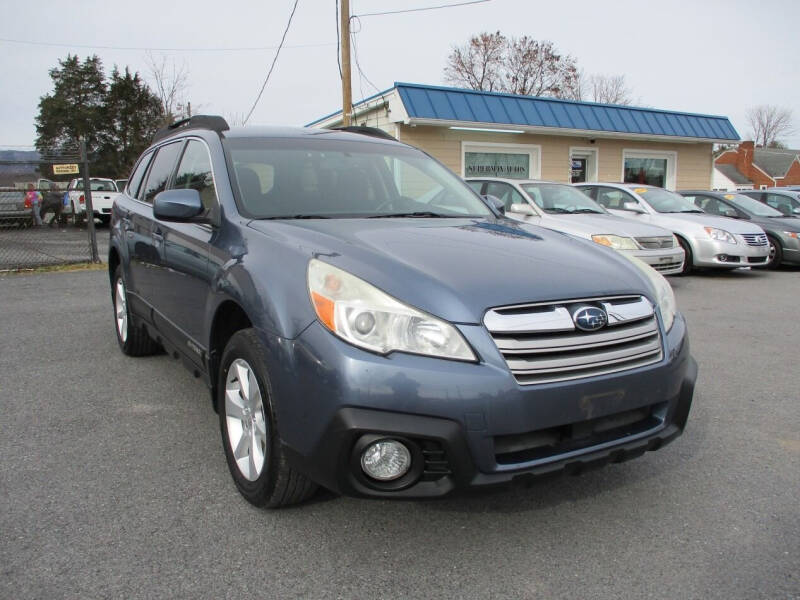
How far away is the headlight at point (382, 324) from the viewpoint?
2.03 meters

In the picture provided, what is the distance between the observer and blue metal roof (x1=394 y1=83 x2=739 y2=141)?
13.5 meters

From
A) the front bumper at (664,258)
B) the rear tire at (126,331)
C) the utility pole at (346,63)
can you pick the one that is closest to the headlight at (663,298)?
the rear tire at (126,331)

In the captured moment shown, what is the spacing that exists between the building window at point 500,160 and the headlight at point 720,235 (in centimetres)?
571

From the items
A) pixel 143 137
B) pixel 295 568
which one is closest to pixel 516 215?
pixel 295 568

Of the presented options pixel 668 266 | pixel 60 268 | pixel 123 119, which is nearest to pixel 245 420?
pixel 668 266

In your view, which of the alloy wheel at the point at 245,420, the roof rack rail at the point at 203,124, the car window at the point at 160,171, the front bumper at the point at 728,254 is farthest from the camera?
the front bumper at the point at 728,254

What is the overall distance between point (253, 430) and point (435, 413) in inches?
35.7

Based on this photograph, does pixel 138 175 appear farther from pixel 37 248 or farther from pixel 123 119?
pixel 123 119

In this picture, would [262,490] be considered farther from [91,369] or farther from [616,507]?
[91,369]

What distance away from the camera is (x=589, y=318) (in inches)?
87.0

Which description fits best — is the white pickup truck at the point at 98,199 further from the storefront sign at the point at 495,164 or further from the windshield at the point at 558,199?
the windshield at the point at 558,199

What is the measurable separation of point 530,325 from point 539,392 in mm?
230

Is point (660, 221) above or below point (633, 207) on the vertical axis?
below

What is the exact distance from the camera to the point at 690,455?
10.3 ft
